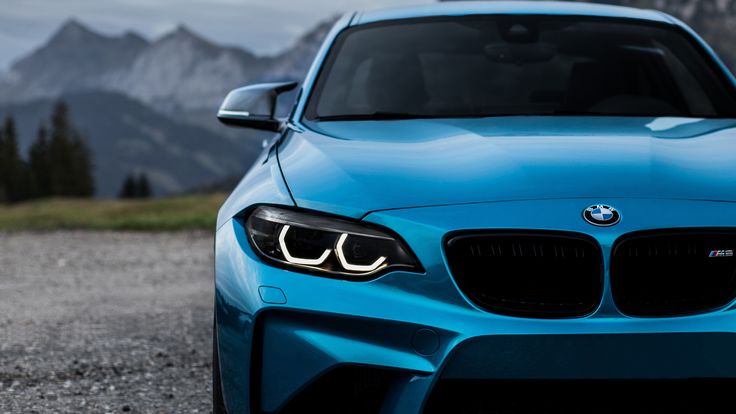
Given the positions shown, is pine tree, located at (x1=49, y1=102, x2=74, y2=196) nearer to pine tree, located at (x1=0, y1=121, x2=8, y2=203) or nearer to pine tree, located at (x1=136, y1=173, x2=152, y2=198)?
pine tree, located at (x1=0, y1=121, x2=8, y2=203)

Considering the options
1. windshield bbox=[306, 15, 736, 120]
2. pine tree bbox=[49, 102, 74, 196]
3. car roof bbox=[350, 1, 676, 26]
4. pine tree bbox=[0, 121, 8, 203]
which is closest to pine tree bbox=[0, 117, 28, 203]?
pine tree bbox=[0, 121, 8, 203]

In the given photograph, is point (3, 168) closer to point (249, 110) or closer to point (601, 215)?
point (249, 110)

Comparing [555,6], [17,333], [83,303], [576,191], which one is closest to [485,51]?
[555,6]

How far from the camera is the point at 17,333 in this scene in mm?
5703

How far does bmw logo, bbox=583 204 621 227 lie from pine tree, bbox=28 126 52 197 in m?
90.5

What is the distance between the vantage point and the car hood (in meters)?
2.25

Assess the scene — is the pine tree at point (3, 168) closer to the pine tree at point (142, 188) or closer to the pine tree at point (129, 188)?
the pine tree at point (129, 188)

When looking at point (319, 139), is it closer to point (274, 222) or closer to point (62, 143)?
point (274, 222)

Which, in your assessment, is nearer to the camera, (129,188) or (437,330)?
(437,330)

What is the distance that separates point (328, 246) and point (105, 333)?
3868 mm

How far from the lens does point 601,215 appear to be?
6.98 ft

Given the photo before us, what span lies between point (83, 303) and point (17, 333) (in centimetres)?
151

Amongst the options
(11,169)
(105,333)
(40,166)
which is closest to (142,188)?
(40,166)

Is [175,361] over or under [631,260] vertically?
under
